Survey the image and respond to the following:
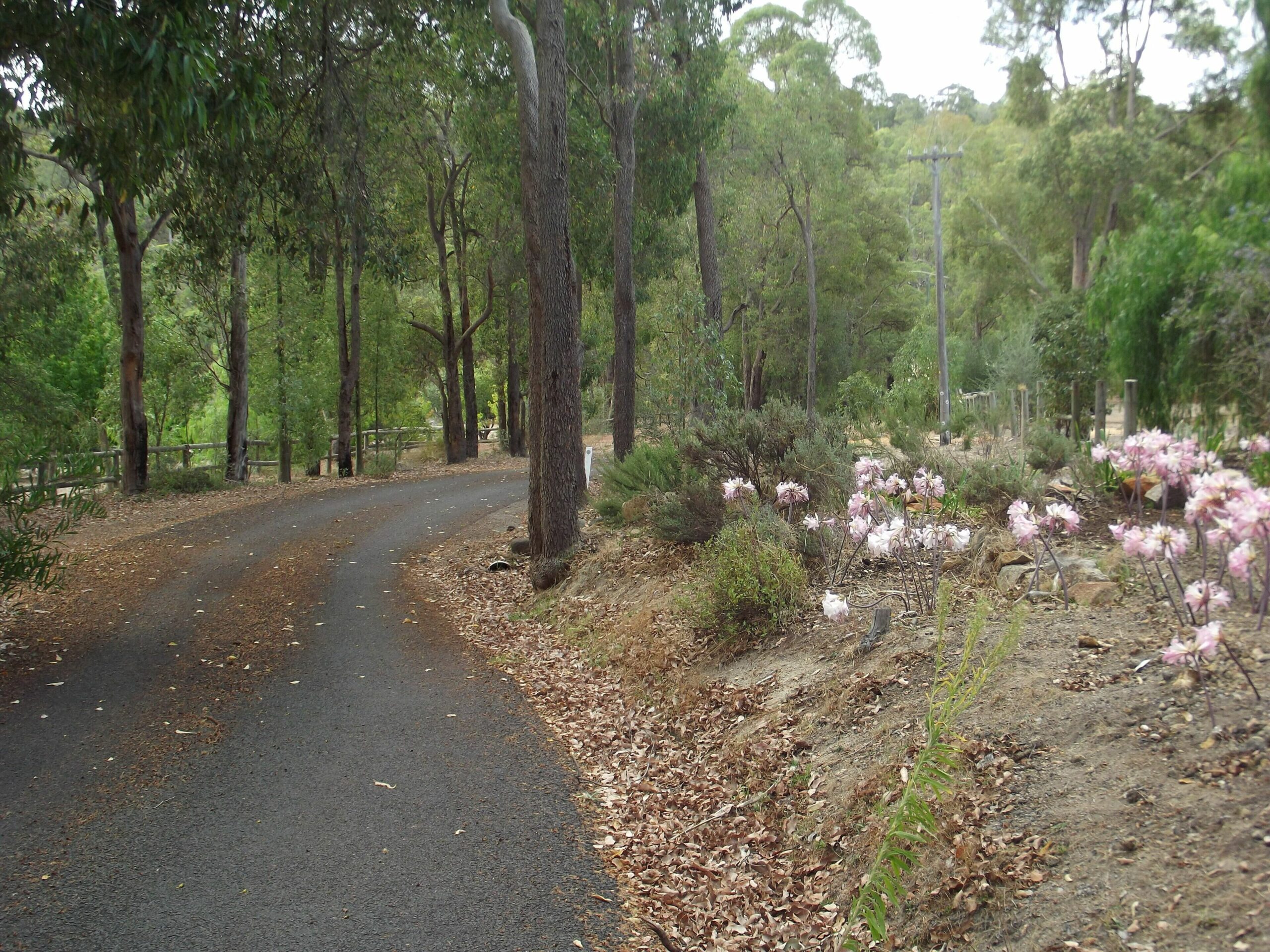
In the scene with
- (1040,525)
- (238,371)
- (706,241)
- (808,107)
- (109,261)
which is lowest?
(1040,525)

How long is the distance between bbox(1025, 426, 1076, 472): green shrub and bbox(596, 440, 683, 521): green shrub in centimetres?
430

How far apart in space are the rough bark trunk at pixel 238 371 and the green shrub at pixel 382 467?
3265 mm

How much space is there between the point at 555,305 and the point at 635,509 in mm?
2883

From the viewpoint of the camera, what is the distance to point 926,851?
4.20 meters

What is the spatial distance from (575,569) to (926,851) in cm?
767

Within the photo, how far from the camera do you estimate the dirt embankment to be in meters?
3.45

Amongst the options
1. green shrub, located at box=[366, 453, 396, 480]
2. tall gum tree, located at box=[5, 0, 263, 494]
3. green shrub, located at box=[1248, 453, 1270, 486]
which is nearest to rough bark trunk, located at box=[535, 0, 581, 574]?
tall gum tree, located at box=[5, 0, 263, 494]

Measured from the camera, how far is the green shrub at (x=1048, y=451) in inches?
476

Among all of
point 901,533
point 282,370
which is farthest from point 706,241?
point 901,533

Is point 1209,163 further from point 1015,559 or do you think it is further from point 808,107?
point 1015,559

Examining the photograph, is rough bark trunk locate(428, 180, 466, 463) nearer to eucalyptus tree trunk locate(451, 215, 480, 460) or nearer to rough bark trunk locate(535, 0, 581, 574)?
eucalyptus tree trunk locate(451, 215, 480, 460)

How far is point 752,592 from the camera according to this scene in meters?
7.58

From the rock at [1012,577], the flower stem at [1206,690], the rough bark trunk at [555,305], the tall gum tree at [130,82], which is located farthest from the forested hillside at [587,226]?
the flower stem at [1206,690]

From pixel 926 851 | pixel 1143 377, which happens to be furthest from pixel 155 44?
pixel 1143 377
